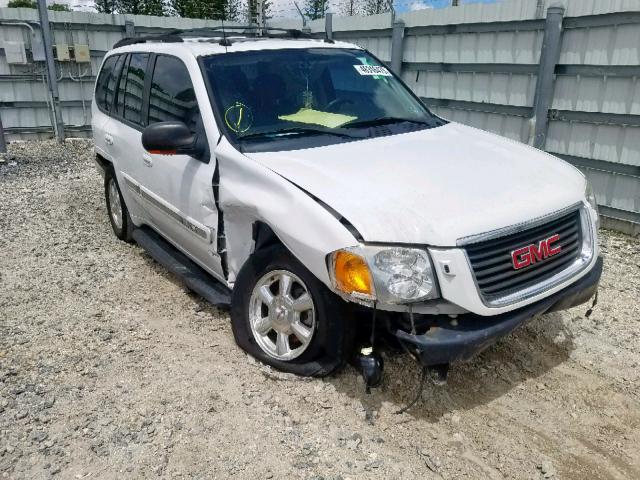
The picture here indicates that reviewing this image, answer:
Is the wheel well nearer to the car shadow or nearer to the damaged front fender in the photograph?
the damaged front fender

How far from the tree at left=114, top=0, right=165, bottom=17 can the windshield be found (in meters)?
30.7

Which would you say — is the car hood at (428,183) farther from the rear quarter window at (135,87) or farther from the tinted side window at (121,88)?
the tinted side window at (121,88)

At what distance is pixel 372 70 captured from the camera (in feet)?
14.1

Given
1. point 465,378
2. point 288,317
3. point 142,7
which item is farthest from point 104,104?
point 142,7

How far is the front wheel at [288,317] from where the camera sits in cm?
290

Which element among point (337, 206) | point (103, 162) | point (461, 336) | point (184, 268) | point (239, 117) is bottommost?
point (184, 268)

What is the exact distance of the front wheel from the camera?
2.90m

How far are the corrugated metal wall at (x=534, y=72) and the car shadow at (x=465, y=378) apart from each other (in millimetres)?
3040

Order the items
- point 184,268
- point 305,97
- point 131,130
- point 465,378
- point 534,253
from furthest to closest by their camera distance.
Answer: point 131,130 → point 184,268 → point 305,97 → point 465,378 → point 534,253

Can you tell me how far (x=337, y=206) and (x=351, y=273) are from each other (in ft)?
1.07

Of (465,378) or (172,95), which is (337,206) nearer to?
(465,378)

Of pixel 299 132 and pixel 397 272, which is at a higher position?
pixel 299 132

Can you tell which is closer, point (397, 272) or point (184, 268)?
point (397, 272)

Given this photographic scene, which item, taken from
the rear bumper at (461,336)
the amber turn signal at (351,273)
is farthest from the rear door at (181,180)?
the rear bumper at (461,336)
